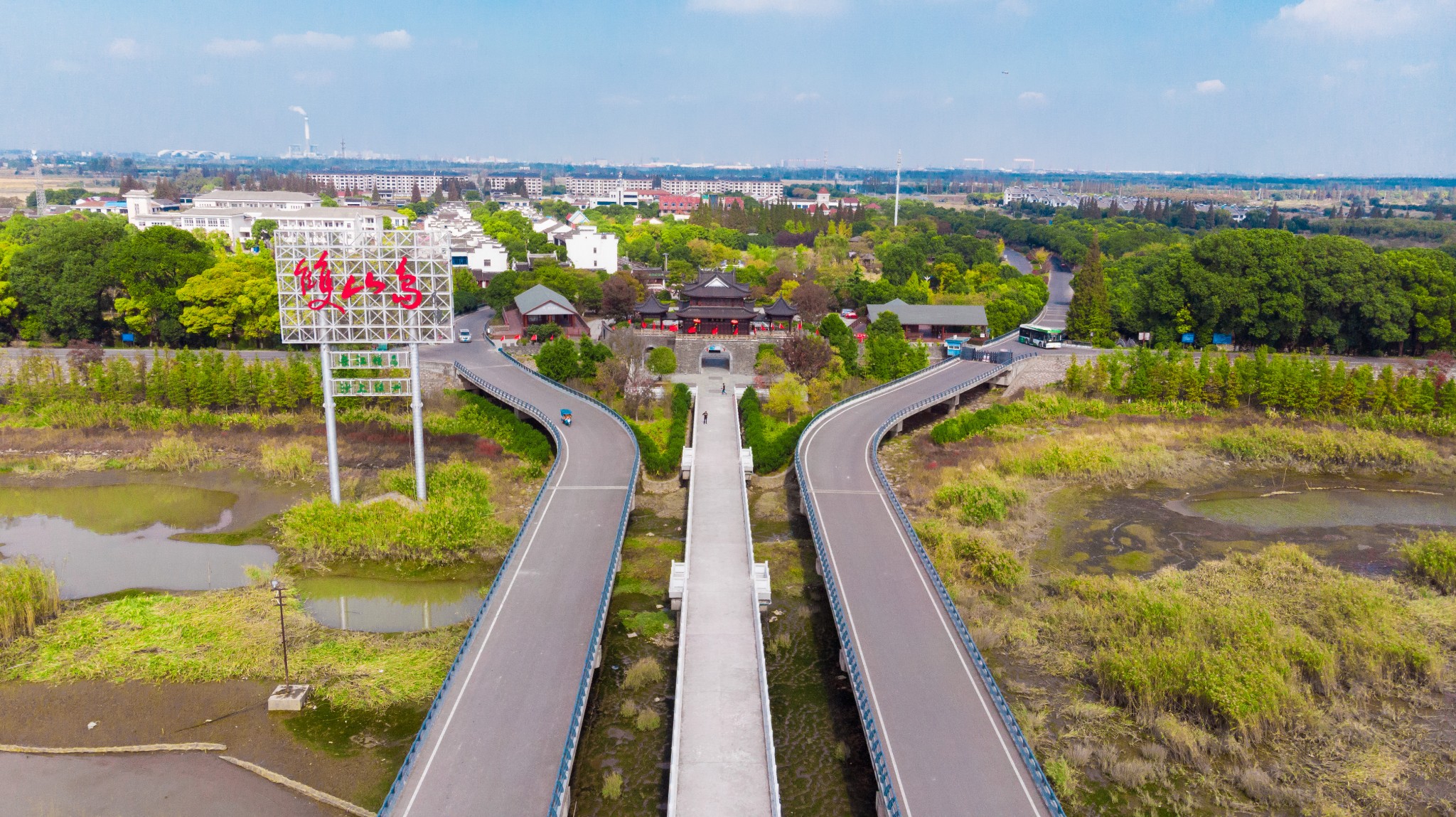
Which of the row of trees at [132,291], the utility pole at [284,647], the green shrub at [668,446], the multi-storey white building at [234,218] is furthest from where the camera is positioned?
the multi-storey white building at [234,218]

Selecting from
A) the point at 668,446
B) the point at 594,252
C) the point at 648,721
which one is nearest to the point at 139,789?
the point at 648,721

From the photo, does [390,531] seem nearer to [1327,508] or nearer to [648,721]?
[648,721]

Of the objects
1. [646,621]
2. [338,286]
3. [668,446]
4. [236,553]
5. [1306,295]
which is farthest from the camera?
[1306,295]

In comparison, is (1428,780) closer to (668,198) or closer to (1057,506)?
(1057,506)

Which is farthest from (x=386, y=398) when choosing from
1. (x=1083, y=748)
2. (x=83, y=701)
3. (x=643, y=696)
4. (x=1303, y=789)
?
(x=1303, y=789)

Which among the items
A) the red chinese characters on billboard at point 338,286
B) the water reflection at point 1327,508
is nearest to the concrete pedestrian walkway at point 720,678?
the red chinese characters on billboard at point 338,286

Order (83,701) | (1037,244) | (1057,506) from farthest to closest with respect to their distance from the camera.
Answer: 1. (1037,244)
2. (1057,506)
3. (83,701)

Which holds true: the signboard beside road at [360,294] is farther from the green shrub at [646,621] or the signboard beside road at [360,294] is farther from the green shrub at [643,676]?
the green shrub at [643,676]
